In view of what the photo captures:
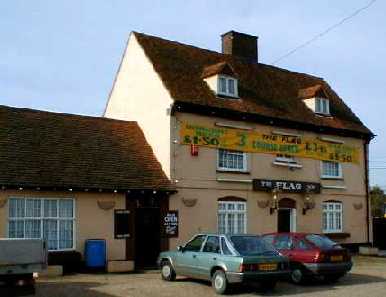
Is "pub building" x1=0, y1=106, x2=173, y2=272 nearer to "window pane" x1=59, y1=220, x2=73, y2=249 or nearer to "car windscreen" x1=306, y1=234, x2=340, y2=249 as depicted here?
"window pane" x1=59, y1=220, x2=73, y2=249

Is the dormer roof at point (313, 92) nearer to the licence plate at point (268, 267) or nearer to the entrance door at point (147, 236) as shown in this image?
the entrance door at point (147, 236)

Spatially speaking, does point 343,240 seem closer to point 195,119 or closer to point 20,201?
point 195,119

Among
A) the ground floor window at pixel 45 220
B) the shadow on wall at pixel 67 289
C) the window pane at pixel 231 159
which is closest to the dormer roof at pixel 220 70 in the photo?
the window pane at pixel 231 159

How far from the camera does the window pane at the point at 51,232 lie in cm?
1986

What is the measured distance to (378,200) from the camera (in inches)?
3115

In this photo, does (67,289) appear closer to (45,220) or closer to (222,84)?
(45,220)

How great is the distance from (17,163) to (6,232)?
7.56 feet

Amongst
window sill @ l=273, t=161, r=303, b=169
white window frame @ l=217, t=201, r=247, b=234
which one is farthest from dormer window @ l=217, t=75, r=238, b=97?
white window frame @ l=217, t=201, r=247, b=234

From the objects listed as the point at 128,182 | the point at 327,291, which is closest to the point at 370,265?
the point at 327,291

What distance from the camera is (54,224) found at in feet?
65.7

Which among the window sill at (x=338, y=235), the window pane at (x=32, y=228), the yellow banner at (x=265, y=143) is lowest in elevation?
the window sill at (x=338, y=235)

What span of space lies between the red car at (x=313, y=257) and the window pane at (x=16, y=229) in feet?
27.1

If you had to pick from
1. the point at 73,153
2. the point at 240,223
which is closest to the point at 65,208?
the point at 73,153

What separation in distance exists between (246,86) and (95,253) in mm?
11240
